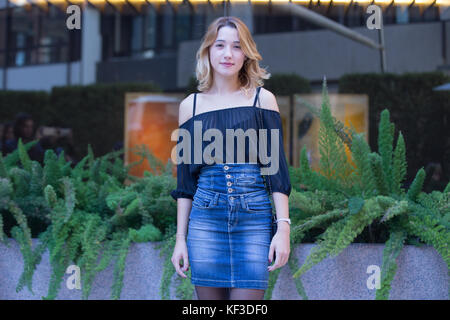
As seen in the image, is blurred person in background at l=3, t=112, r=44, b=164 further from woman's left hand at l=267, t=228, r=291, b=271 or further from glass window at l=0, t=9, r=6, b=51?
woman's left hand at l=267, t=228, r=291, b=271

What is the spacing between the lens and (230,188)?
1414 millimetres

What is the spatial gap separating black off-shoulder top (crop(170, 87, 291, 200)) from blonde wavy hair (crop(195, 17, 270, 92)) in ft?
0.15

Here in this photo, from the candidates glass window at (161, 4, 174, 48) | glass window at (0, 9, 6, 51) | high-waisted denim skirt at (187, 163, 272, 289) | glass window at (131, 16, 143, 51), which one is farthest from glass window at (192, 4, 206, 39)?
glass window at (0, 9, 6, 51)

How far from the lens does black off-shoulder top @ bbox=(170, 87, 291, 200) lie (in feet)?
4.69

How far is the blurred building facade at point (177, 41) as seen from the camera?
3.71m

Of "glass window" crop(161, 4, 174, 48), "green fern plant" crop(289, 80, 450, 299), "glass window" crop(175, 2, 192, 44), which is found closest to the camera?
"green fern plant" crop(289, 80, 450, 299)

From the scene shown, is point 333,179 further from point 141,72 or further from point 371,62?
point 141,72

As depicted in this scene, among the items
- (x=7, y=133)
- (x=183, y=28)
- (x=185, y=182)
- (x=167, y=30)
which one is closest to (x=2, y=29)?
(x=7, y=133)

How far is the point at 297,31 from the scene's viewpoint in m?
4.92

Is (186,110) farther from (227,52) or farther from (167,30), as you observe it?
(167,30)

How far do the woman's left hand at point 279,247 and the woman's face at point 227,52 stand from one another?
1.57ft

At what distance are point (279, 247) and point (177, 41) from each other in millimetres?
4259
